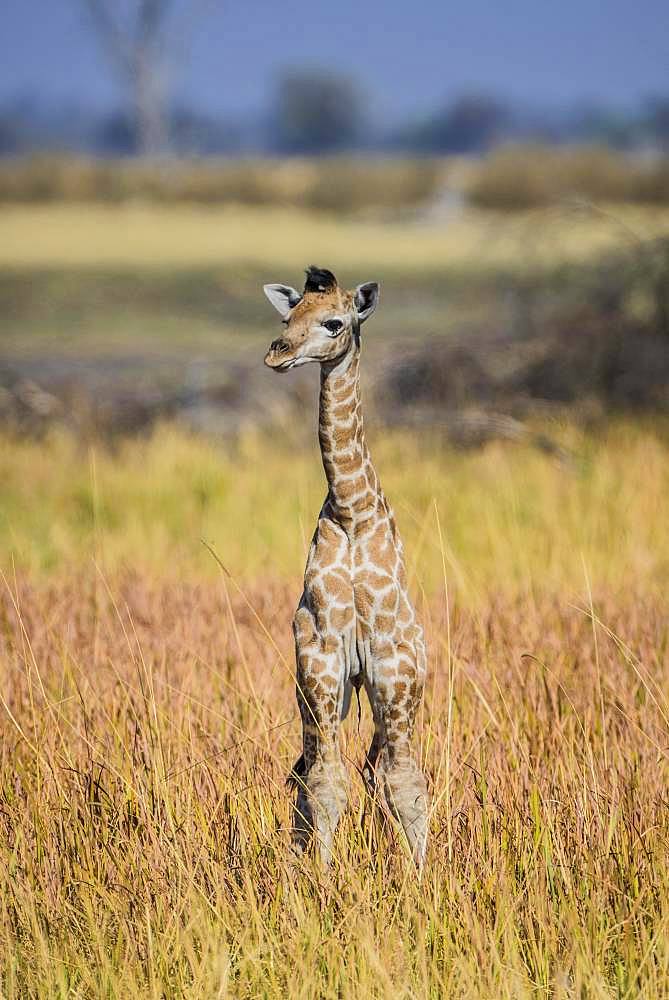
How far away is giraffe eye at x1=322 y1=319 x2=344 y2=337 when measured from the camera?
8.52 feet

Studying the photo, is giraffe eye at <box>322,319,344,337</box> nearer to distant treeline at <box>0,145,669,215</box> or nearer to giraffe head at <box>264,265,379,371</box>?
giraffe head at <box>264,265,379,371</box>

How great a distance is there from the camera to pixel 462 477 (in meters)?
7.71

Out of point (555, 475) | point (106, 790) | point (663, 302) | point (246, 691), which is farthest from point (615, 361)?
point (106, 790)

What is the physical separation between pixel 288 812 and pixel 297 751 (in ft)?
1.39

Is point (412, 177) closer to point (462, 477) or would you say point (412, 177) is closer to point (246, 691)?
point (462, 477)

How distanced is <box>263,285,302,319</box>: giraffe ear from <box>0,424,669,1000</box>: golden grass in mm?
714

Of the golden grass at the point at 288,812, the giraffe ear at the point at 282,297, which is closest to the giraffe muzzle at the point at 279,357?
the giraffe ear at the point at 282,297

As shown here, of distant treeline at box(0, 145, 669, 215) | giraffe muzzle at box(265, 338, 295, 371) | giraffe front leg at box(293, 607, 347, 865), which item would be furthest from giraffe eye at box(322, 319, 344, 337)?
distant treeline at box(0, 145, 669, 215)

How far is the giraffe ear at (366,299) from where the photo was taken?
269 cm

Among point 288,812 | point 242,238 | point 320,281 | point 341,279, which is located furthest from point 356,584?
point 242,238

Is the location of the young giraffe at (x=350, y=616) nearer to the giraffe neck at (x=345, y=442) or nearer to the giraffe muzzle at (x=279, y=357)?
the giraffe neck at (x=345, y=442)

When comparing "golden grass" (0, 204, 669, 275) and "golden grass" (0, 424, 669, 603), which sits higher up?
"golden grass" (0, 204, 669, 275)

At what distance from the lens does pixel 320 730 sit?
9.00 feet

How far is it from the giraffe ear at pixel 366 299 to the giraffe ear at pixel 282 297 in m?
0.13
